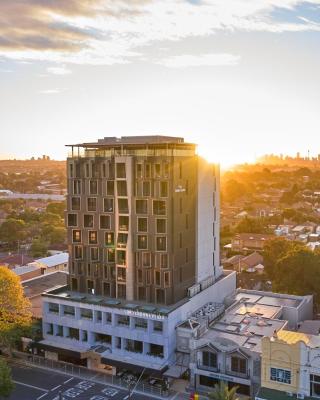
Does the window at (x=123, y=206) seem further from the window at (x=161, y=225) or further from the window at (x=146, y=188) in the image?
the window at (x=161, y=225)

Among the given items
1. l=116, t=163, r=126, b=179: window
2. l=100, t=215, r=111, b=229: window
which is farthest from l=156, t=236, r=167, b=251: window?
l=116, t=163, r=126, b=179: window

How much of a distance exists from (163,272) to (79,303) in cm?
1272

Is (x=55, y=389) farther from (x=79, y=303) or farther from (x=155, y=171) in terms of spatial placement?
(x=155, y=171)

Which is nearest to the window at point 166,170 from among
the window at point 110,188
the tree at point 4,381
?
the window at point 110,188

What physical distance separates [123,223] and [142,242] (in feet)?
13.2

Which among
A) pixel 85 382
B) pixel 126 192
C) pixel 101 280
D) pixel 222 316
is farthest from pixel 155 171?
pixel 85 382

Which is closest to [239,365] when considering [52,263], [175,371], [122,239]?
[175,371]

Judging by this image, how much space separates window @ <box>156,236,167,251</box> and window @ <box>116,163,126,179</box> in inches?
408

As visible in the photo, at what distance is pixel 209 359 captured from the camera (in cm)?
5928

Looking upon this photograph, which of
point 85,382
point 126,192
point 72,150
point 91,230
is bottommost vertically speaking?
point 85,382

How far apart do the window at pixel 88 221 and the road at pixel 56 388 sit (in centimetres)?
2109

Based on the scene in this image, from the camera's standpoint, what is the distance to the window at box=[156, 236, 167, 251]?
6844cm

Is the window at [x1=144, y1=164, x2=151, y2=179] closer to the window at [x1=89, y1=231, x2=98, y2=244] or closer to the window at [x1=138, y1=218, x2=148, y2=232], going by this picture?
the window at [x1=138, y1=218, x2=148, y2=232]

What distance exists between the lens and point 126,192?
7062 cm
